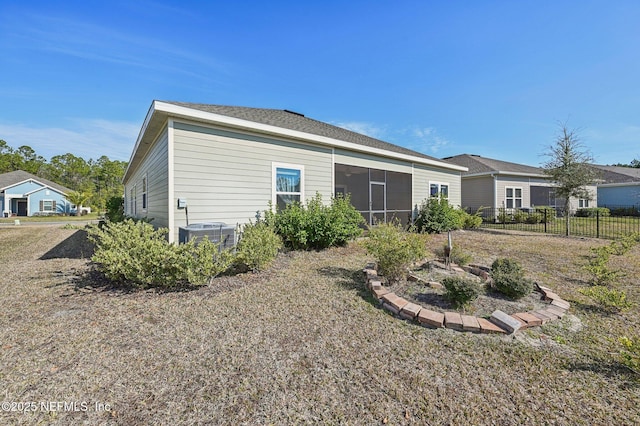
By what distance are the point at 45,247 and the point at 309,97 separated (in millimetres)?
11833

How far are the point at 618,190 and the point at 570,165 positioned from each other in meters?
18.4

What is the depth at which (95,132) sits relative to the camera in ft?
48.2

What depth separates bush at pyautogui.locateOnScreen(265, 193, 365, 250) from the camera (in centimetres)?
638

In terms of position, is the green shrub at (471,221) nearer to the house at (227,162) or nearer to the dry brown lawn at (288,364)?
the house at (227,162)

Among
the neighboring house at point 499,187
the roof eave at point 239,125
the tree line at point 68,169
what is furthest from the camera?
the tree line at point 68,169

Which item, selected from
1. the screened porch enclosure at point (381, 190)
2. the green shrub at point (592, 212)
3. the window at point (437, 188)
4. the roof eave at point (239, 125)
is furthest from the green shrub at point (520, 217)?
the roof eave at point (239, 125)

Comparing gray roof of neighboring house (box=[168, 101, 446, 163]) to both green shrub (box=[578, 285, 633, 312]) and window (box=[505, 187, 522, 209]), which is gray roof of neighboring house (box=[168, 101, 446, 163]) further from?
window (box=[505, 187, 522, 209])

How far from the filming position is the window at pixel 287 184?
6.84 meters

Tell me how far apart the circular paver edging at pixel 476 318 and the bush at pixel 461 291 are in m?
0.17

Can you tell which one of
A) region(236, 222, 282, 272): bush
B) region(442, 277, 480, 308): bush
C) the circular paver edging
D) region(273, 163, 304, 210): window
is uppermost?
region(273, 163, 304, 210): window

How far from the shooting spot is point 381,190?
1170cm

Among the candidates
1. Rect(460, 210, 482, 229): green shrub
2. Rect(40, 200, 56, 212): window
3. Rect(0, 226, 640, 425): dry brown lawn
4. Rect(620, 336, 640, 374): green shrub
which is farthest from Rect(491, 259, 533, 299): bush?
Rect(40, 200, 56, 212): window

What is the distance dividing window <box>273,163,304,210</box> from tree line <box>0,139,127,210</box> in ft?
153

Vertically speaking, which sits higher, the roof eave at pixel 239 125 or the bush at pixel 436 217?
the roof eave at pixel 239 125
